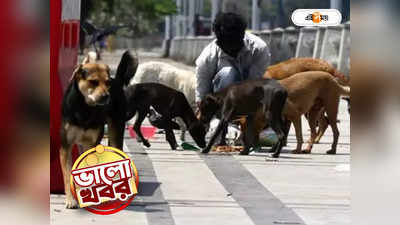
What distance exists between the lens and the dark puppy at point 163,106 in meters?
6.54

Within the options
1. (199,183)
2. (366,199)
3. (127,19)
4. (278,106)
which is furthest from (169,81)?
(127,19)

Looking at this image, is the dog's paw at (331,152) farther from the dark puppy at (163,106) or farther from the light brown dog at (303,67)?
the dark puppy at (163,106)

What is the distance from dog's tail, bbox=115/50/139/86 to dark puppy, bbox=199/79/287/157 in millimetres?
888

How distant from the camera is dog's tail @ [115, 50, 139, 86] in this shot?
5835 mm

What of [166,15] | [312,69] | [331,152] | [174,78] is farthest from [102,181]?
[166,15]

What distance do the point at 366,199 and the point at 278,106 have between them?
3344 mm

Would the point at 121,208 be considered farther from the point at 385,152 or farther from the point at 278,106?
the point at 278,106

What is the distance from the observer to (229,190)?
6.45 m

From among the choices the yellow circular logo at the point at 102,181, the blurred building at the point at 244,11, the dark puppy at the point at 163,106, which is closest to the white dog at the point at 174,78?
the dark puppy at the point at 163,106

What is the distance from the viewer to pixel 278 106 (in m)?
7.87

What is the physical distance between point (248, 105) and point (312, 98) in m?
1.81

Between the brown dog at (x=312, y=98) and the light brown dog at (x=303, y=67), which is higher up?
the light brown dog at (x=303, y=67)

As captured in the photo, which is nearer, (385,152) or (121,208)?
(385,152)

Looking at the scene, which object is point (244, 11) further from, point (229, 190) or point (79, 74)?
point (79, 74)
